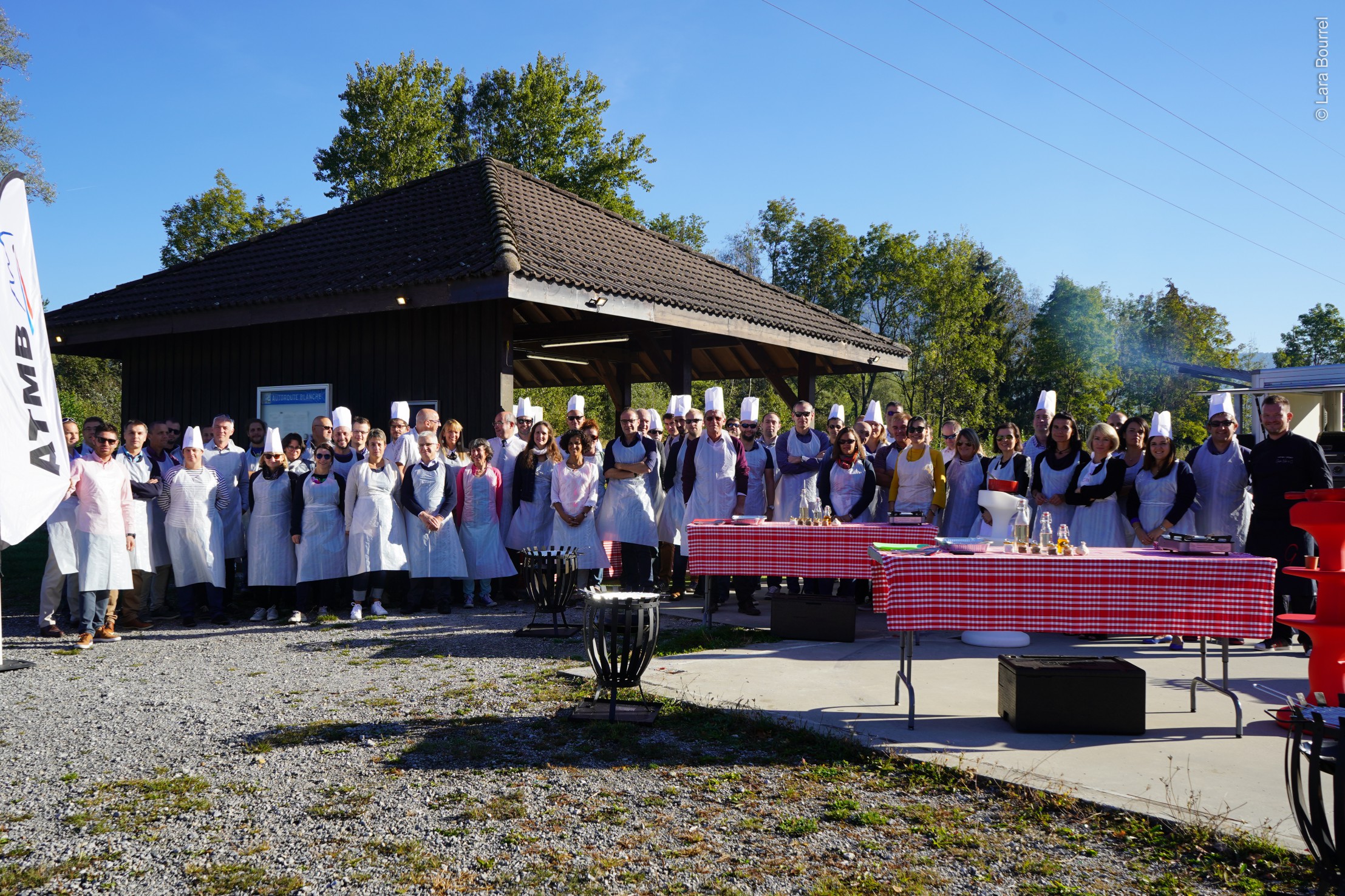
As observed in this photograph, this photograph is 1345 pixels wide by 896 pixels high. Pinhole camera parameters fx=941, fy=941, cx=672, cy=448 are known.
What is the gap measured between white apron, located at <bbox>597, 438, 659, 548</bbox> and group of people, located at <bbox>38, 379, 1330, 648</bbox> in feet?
0.07

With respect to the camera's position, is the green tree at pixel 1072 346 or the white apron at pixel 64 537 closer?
the white apron at pixel 64 537

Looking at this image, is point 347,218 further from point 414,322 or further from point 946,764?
point 946,764

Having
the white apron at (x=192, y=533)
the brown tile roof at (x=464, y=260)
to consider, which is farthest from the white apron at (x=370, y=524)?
the brown tile roof at (x=464, y=260)

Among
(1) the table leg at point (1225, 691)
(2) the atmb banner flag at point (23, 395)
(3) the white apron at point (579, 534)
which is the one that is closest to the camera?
(1) the table leg at point (1225, 691)

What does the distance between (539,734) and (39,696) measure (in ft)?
12.3

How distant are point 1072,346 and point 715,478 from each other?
50.3 meters

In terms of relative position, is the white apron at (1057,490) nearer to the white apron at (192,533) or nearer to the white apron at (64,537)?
the white apron at (192,533)

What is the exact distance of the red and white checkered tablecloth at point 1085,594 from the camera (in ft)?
18.3

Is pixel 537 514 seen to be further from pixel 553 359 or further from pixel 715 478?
pixel 553 359

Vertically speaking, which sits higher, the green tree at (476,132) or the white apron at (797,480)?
the green tree at (476,132)

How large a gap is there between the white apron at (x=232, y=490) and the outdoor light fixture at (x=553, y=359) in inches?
272

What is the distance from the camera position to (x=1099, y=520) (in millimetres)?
8625

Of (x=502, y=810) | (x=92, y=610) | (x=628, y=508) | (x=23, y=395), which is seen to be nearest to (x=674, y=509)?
(x=628, y=508)

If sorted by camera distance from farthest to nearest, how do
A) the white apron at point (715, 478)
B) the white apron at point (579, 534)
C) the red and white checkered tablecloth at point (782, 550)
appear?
the white apron at point (715, 478), the white apron at point (579, 534), the red and white checkered tablecloth at point (782, 550)
